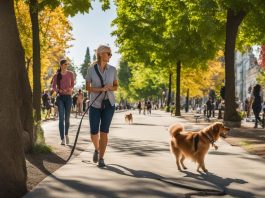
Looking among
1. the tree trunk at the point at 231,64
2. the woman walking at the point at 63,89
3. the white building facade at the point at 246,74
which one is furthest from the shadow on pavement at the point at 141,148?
the white building facade at the point at 246,74

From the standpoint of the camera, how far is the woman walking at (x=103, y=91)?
351 inches

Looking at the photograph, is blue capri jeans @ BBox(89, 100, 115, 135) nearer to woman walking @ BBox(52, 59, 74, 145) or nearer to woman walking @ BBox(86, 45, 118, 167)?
woman walking @ BBox(86, 45, 118, 167)

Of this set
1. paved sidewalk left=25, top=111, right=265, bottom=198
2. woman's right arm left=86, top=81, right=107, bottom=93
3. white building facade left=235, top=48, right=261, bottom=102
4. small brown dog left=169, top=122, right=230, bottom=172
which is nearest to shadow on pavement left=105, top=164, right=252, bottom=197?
paved sidewalk left=25, top=111, right=265, bottom=198

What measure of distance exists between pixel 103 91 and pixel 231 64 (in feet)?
53.4

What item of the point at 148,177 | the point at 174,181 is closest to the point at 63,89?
the point at 148,177

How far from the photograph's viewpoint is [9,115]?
621cm

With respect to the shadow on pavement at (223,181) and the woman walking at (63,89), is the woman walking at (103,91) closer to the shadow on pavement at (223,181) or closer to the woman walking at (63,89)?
the shadow on pavement at (223,181)

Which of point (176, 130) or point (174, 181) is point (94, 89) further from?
point (174, 181)

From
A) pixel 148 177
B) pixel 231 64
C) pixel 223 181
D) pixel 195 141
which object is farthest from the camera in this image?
pixel 231 64

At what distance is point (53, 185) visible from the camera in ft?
22.9

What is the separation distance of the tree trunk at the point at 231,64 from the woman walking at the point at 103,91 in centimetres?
1536

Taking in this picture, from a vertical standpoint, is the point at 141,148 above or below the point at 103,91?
below

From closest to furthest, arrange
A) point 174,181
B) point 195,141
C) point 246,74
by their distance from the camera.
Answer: point 174,181 < point 195,141 < point 246,74

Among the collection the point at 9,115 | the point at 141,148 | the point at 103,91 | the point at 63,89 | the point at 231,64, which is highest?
the point at 231,64
